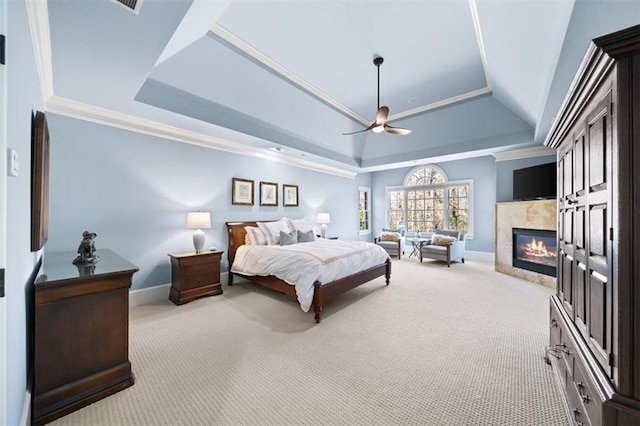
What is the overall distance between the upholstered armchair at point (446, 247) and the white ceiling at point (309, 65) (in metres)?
2.13

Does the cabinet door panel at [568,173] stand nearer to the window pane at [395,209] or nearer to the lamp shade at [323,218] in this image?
the lamp shade at [323,218]

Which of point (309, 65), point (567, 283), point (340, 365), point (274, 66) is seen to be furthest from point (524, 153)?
point (340, 365)

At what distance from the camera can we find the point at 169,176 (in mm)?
4012

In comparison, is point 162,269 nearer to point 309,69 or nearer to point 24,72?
point 24,72

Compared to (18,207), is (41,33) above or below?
above

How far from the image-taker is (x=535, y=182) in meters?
4.95

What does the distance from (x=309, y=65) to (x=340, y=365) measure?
156 inches

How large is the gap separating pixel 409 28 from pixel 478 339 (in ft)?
12.0

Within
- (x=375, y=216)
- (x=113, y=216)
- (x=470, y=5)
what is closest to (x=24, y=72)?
(x=113, y=216)

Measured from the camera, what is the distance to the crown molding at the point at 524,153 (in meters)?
5.09

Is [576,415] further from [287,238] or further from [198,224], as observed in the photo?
[198,224]

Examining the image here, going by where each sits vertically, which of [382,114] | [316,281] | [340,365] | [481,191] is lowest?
[340,365]

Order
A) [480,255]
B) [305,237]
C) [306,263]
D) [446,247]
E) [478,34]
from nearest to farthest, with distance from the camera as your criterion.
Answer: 1. [478,34]
2. [306,263]
3. [305,237]
4. [446,247]
5. [480,255]

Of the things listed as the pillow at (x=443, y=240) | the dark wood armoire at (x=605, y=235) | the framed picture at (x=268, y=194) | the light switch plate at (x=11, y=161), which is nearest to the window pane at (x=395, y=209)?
the pillow at (x=443, y=240)
